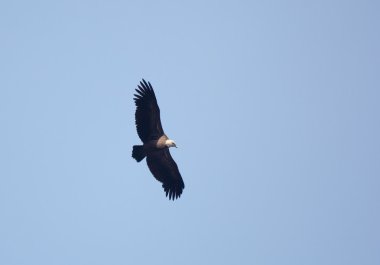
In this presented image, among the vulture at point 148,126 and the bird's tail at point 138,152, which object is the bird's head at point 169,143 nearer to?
the vulture at point 148,126

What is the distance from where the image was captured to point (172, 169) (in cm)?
2288

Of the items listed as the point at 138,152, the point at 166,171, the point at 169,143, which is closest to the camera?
the point at 138,152

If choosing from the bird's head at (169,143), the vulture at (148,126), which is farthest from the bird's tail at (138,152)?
the bird's head at (169,143)

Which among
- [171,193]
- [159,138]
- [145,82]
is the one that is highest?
[145,82]

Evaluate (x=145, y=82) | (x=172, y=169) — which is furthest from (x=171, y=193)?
(x=145, y=82)

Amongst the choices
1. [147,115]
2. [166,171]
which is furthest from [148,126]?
[166,171]

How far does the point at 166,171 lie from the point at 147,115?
2.65 meters

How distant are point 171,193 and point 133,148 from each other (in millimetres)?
3080

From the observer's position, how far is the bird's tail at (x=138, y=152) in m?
21.1

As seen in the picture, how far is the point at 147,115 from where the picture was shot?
21.5m

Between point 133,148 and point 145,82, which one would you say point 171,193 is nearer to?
point 133,148

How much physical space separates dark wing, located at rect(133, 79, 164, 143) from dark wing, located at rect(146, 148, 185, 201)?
3.26 ft

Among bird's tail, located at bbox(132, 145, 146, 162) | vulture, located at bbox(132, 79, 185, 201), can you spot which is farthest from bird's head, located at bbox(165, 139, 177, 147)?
bird's tail, located at bbox(132, 145, 146, 162)

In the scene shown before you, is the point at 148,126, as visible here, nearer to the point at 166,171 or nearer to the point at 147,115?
the point at 147,115
